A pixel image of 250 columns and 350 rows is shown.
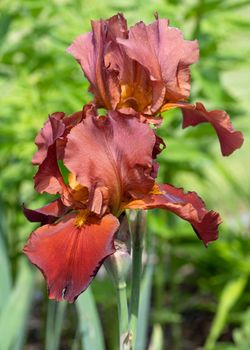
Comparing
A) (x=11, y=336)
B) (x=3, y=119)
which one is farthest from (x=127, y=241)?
(x=3, y=119)

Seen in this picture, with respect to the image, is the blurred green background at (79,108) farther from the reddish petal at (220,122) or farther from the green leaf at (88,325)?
the reddish petal at (220,122)

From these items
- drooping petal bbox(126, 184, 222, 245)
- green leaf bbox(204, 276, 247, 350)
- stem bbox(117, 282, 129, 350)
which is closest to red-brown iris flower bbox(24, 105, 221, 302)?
drooping petal bbox(126, 184, 222, 245)

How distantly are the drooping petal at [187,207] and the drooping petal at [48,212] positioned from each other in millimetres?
91

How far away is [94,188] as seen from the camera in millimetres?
1127

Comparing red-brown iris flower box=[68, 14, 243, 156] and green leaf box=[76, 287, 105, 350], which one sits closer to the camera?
red-brown iris flower box=[68, 14, 243, 156]

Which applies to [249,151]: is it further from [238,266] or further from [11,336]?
[11,336]

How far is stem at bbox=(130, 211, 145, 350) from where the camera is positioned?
1.17 metres

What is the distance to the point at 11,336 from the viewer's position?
70.9 inches

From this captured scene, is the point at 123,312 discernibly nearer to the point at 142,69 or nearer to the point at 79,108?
the point at 142,69

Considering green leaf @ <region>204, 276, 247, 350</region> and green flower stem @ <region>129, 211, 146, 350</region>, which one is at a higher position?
green flower stem @ <region>129, 211, 146, 350</region>

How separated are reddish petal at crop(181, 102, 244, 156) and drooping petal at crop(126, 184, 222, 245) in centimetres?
11

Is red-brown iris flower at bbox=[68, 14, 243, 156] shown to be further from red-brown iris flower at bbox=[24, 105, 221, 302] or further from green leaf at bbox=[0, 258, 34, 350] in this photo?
green leaf at bbox=[0, 258, 34, 350]

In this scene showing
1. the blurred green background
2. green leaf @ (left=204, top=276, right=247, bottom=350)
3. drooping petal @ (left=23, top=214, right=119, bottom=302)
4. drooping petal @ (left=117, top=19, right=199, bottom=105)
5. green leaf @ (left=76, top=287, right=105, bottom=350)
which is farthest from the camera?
green leaf @ (left=204, top=276, right=247, bottom=350)

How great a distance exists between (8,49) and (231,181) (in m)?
0.79
